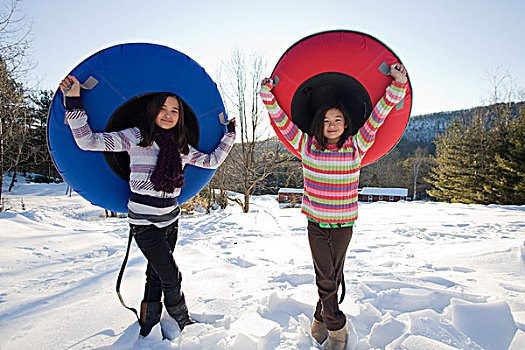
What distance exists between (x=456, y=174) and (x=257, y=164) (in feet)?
46.9

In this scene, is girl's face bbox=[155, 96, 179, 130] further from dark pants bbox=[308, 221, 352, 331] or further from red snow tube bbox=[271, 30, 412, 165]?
dark pants bbox=[308, 221, 352, 331]

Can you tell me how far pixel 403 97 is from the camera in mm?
1827

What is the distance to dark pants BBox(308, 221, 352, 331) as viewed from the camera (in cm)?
164

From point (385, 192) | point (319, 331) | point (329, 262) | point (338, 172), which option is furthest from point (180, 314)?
point (385, 192)

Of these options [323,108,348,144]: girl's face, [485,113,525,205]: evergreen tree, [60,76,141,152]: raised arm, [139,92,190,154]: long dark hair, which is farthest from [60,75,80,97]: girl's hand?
[485,113,525,205]: evergreen tree

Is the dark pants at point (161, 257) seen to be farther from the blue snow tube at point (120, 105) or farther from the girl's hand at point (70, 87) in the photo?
the girl's hand at point (70, 87)

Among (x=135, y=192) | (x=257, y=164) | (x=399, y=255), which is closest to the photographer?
(x=135, y=192)

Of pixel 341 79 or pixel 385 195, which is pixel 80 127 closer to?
pixel 341 79

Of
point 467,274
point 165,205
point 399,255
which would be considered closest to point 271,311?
point 165,205

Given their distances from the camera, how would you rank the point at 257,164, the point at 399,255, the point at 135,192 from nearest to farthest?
the point at 135,192, the point at 399,255, the point at 257,164

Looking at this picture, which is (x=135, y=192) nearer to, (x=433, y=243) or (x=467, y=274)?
(x=467, y=274)

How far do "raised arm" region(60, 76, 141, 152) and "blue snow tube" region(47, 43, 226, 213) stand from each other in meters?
0.09

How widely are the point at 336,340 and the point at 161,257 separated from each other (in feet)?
3.70

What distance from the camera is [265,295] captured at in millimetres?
2213
